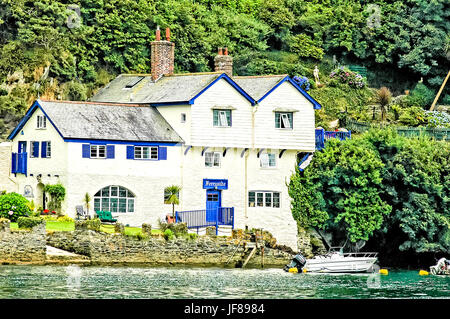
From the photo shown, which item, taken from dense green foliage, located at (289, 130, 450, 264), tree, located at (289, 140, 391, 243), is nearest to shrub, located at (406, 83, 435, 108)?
dense green foliage, located at (289, 130, 450, 264)

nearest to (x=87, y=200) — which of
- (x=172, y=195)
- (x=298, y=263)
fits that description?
(x=172, y=195)

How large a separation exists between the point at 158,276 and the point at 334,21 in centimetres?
3970

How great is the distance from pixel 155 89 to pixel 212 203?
7.73 m

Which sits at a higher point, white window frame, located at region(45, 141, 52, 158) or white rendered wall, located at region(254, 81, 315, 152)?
white rendered wall, located at region(254, 81, 315, 152)

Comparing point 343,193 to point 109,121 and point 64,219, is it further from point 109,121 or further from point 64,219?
point 64,219

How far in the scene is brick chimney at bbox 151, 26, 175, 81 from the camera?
234ft

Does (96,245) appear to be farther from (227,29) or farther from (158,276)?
(227,29)

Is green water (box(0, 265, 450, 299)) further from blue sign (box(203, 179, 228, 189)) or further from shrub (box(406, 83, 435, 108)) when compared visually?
shrub (box(406, 83, 435, 108))

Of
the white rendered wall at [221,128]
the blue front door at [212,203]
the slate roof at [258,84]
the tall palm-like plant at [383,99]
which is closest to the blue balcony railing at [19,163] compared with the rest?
the white rendered wall at [221,128]

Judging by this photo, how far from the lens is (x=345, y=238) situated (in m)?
68.6

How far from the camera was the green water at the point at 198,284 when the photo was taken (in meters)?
46.1

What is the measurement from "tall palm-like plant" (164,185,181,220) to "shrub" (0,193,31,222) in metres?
8.38
